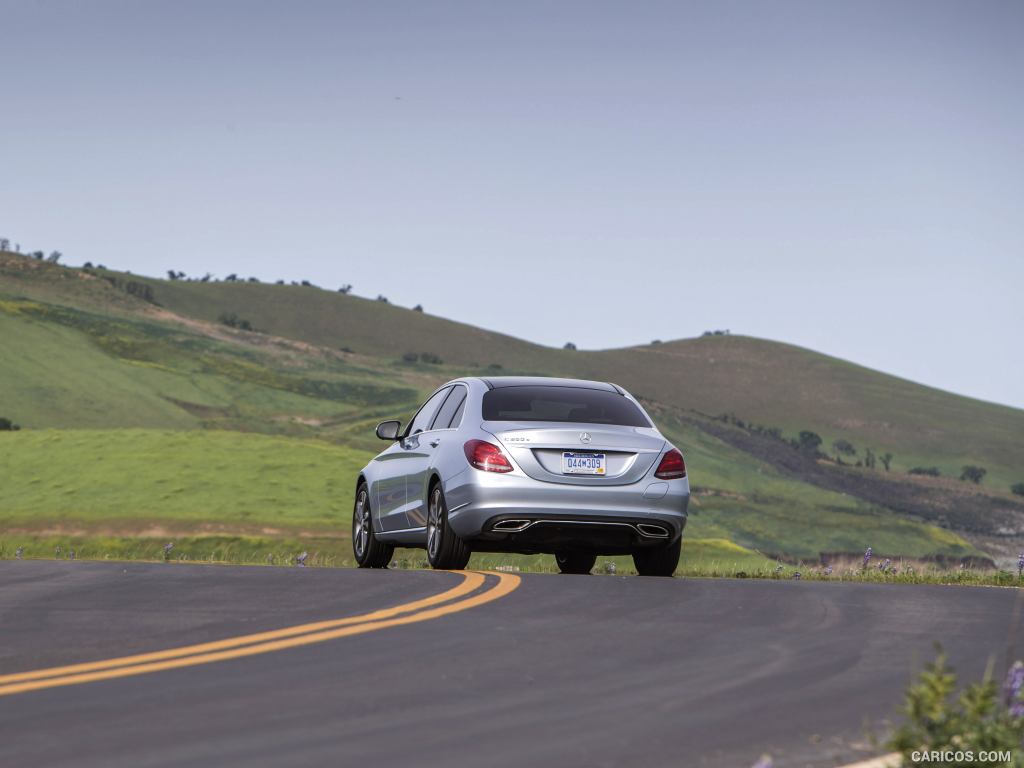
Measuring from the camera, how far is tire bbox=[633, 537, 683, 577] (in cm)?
1458

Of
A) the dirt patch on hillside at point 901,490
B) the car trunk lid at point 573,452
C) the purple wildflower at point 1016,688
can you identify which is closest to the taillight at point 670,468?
the car trunk lid at point 573,452

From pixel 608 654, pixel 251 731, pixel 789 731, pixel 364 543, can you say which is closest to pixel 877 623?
pixel 608 654

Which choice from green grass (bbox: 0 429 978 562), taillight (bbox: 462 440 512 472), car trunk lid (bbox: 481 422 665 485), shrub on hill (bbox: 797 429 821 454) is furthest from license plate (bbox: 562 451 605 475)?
shrub on hill (bbox: 797 429 821 454)

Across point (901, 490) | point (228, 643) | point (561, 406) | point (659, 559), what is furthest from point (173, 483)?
point (901, 490)

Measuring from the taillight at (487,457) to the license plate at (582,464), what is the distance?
1.58 ft

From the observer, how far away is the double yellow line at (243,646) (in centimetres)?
807

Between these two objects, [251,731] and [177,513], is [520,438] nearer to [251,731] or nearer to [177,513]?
[251,731]

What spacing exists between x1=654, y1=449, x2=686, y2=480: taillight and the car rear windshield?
506 millimetres

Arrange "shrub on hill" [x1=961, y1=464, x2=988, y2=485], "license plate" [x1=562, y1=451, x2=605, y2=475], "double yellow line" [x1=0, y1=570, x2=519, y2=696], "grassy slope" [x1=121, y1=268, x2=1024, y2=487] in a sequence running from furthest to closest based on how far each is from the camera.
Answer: "grassy slope" [x1=121, y1=268, x2=1024, y2=487] < "shrub on hill" [x1=961, y1=464, x2=988, y2=485] < "license plate" [x1=562, y1=451, x2=605, y2=475] < "double yellow line" [x1=0, y1=570, x2=519, y2=696]

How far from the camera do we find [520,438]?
1377 cm

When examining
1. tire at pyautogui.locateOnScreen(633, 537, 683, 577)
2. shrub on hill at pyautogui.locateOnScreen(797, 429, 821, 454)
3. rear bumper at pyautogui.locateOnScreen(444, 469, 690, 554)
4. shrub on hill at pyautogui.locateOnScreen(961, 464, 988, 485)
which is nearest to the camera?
rear bumper at pyautogui.locateOnScreen(444, 469, 690, 554)

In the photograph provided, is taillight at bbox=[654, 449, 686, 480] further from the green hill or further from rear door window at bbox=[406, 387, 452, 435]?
the green hill

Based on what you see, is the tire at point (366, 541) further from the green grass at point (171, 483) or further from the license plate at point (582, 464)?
the green grass at point (171, 483)

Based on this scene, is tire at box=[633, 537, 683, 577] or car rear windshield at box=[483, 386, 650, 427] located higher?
car rear windshield at box=[483, 386, 650, 427]
